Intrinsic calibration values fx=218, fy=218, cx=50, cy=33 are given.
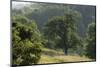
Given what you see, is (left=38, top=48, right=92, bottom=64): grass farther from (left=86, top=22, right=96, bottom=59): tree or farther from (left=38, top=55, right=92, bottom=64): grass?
(left=86, top=22, right=96, bottom=59): tree

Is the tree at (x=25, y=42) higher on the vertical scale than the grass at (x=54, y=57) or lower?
higher

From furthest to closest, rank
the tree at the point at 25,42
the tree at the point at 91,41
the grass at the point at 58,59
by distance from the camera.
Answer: the tree at the point at 91,41, the grass at the point at 58,59, the tree at the point at 25,42

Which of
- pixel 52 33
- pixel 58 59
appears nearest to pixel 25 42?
pixel 52 33

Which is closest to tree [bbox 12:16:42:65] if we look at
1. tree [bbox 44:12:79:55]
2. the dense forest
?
the dense forest

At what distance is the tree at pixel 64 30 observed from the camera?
293cm

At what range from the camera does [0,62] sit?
268 cm

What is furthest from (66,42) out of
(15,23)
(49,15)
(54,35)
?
(15,23)

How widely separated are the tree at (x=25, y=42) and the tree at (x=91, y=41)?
0.73 meters

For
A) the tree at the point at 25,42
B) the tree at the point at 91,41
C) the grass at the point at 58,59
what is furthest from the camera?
the tree at the point at 91,41

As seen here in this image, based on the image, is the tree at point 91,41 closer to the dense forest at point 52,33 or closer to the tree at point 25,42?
the dense forest at point 52,33

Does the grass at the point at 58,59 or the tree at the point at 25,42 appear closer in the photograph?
the tree at the point at 25,42

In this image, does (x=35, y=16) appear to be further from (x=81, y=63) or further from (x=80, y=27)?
(x=81, y=63)

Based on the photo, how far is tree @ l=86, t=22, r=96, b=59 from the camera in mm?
3129

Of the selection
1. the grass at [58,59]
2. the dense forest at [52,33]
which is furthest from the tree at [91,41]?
the grass at [58,59]
